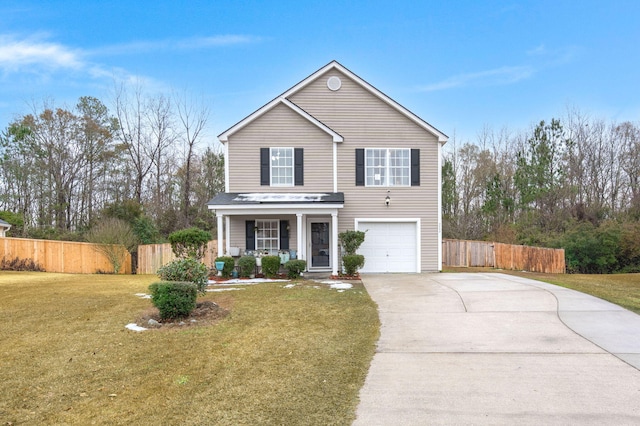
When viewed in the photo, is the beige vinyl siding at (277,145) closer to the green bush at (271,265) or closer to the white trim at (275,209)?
the white trim at (275,209)

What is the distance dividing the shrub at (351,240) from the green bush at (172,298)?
7780 mm

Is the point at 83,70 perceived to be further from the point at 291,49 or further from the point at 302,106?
the point at 302,106

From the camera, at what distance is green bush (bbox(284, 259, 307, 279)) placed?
13945 millimetres

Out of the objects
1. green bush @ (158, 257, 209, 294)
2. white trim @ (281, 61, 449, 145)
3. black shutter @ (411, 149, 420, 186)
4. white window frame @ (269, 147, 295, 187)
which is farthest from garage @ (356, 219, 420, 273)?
green bush @ (158, 257, 209, 294)

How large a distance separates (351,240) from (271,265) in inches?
122

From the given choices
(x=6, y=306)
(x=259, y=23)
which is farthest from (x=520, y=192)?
(x=6, y=306)

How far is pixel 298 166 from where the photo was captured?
15805mm

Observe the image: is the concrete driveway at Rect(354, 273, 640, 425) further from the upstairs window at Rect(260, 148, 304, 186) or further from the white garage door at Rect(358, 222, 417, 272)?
the upstairs window at Rect(260, 148, 304, 186)

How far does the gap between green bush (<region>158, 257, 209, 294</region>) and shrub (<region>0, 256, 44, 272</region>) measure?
570 inches

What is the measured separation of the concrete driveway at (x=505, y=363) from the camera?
3.78 m

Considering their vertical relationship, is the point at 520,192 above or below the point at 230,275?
above

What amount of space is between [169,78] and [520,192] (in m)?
26.4

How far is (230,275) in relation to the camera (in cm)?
1437

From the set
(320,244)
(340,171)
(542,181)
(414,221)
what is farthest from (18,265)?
(542,181)
